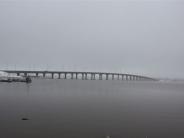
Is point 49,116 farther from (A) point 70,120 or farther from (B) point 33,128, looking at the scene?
(B) point 33,128

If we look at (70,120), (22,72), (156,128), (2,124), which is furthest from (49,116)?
(22,72)

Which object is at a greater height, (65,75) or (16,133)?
(16,133)

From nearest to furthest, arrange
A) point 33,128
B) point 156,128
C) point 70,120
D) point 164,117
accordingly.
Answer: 1. point 33,128
2. point 156,128
3. point 70,120
4. point 164,117

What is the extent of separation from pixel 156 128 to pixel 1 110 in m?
12.2

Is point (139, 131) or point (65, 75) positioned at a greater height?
point (139, 131)

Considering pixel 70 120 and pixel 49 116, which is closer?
pixel 70 120

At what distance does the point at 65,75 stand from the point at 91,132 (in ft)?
536

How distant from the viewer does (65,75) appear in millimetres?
180750

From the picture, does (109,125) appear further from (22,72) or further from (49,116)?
(22,72)

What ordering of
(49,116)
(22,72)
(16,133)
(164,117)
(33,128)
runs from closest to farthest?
(16,133) → (33,128) → (49,116) → (164,117) → (22,72)

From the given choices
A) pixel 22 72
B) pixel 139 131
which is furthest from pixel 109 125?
pixel 22 72

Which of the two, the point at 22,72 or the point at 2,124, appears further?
the point at 22,72

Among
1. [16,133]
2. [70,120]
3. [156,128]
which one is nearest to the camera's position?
[16,133]

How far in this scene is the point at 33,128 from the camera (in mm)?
18328
